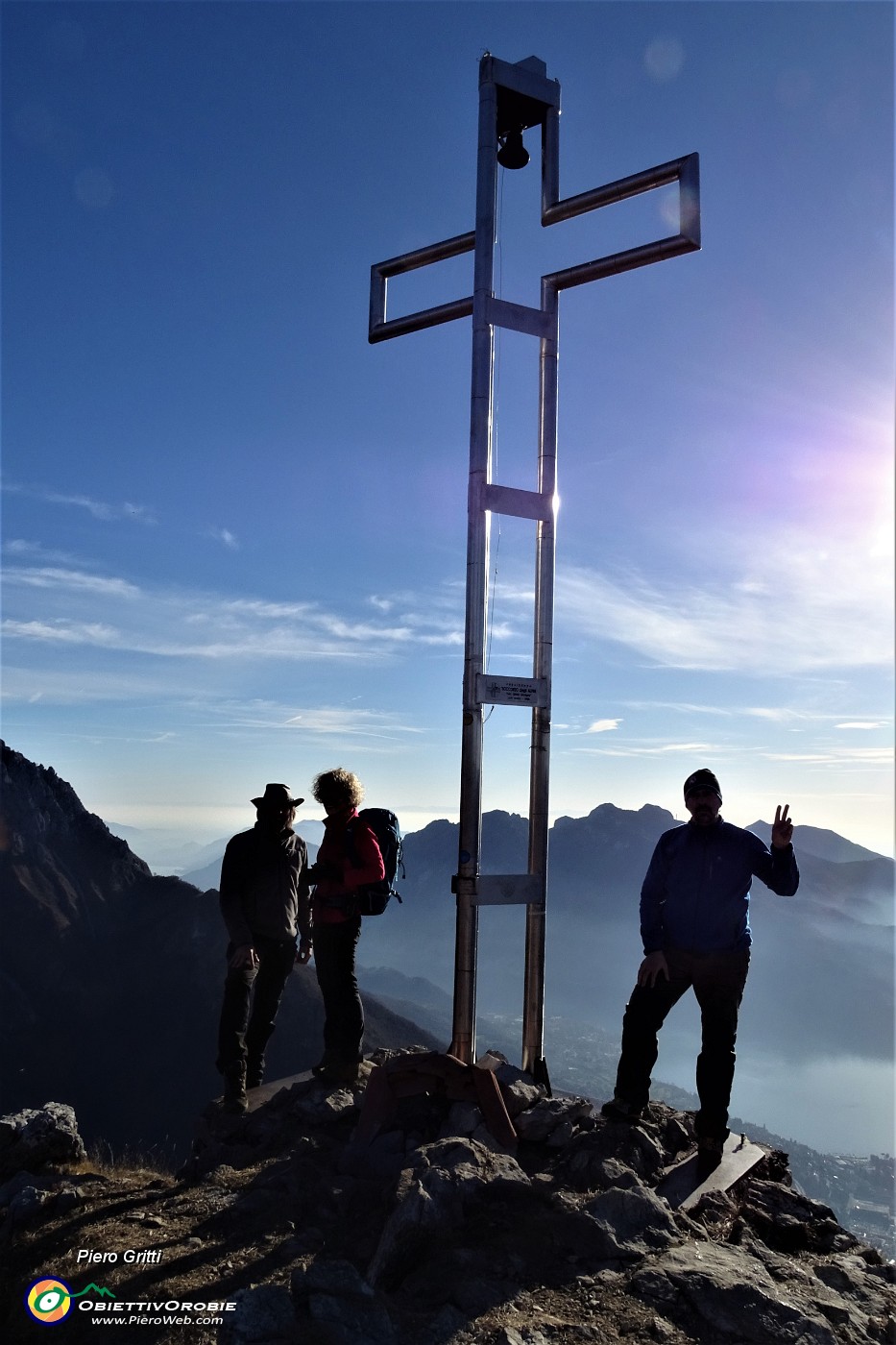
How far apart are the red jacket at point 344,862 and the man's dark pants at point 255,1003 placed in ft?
1.67

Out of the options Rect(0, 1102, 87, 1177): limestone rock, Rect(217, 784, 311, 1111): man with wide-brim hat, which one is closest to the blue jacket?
Rect(217, 784, 311, 1111): man with wide-brim hat

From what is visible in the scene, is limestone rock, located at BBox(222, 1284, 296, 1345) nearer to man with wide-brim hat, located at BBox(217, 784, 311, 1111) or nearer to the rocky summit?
the rocky summit

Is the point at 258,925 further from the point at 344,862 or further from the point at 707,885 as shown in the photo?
the point at 707,885

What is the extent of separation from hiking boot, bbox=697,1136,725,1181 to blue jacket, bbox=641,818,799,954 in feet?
4.87

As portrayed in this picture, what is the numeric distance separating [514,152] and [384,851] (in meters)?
7.70

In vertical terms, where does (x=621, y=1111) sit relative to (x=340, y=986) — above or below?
below

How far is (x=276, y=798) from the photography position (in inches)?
303

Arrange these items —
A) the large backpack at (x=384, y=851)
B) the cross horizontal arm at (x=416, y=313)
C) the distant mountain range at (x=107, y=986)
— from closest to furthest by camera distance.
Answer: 1. the large backpack at (x=384, y=851)
2. the cross horizontal arm at (x=416, y=313)
3. the distant mountain range at (x=107, y=986)

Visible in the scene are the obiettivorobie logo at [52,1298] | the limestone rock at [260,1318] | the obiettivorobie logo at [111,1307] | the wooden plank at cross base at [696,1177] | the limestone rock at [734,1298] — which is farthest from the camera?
the wooden plank at cross base at [696,1177]

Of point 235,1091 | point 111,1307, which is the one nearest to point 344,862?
point 235,1091

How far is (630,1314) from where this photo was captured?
14.8ft

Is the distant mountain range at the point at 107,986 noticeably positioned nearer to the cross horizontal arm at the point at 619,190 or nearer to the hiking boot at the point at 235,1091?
the hiking boot at the point at 235,1091

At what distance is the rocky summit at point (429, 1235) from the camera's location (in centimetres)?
450

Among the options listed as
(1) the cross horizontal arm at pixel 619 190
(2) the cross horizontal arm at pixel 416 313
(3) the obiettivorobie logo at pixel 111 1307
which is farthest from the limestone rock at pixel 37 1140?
(1) the cross horizontal arm at pixel 619 190
